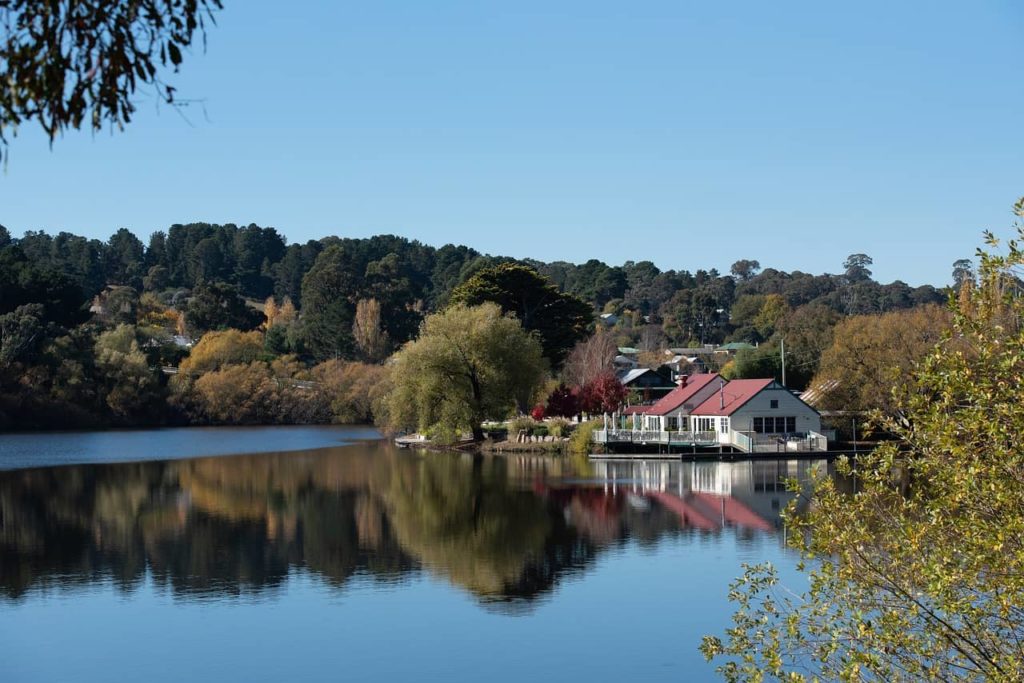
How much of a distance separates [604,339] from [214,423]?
1157 inches

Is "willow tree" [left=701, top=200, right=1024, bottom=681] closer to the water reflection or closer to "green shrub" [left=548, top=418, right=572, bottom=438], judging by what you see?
the water reflection

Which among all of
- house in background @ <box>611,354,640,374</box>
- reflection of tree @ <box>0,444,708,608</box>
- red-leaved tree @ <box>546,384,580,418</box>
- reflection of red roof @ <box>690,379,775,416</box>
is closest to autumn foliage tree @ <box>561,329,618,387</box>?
red-leaved tree @ <box>546,384,580,418</box>

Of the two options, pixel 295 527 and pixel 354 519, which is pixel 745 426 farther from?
pixel 295 527

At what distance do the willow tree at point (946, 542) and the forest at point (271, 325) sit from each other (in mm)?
914

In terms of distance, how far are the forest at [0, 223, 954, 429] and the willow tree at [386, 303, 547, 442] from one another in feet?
11.4

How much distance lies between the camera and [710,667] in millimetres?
18000

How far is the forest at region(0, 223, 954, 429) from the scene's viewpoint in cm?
8169

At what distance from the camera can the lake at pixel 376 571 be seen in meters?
18.8

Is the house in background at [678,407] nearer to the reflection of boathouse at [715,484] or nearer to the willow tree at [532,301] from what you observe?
the reflection of boathouse at [715,484]

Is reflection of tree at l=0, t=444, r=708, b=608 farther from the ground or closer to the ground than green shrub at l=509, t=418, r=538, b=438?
closer to the ground

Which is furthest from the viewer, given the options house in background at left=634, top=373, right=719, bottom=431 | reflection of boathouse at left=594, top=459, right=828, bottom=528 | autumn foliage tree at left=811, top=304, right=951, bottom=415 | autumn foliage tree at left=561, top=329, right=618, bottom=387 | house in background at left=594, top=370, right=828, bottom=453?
autumn foliage tree at left=561, top=329, right=618, bottom=387

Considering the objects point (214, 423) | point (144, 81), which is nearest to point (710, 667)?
point (144, 81)

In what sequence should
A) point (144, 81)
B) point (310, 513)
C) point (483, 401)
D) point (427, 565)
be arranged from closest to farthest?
1. point (144, 81)
2. point (427, 565)
3. point (310, 513)
4. point (483, 401)

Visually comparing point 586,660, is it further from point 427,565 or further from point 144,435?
point 144,435
